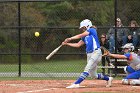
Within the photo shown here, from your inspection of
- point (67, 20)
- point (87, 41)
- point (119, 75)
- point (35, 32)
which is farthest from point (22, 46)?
point (87, 41)

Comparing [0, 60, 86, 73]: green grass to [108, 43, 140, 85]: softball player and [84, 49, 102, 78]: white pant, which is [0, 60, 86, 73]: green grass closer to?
[108, 43, 140, 85]: softball player

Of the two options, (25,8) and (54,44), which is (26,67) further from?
(25,8)

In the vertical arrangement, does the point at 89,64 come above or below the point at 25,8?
below

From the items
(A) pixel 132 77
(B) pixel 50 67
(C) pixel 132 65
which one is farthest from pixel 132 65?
(B) pixel 50 67

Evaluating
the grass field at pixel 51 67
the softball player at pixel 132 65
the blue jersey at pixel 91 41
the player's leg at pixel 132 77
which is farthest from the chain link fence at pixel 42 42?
the blue jersey at pixel 91 41

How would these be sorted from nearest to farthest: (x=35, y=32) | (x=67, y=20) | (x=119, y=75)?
(x=119, y=75), (x=35, y=32), (x=67, y=20)

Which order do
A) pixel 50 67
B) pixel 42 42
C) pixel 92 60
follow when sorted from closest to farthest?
pixel 92 60 < pixel 42 42 < pixel 50 67

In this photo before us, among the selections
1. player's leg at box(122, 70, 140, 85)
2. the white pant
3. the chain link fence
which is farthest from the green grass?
the white pant

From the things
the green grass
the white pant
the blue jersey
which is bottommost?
the green grass

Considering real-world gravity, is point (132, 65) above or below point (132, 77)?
above

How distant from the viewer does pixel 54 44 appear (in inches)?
819

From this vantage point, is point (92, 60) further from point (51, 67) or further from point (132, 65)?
point (51, 67)

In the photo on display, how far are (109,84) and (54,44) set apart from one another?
20.2 feet

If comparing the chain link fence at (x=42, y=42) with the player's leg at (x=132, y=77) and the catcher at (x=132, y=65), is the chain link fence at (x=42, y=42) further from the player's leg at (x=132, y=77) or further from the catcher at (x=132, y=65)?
the player's leg at (x=132, y=77)
